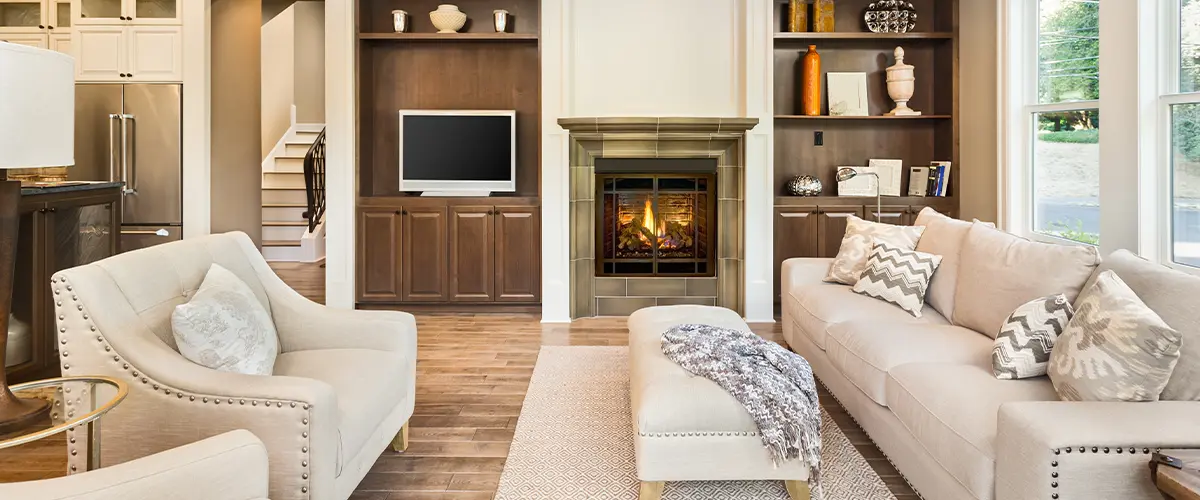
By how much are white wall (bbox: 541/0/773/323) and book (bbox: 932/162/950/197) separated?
1.31 m

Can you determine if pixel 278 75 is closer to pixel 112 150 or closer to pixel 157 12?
pixel 157 12

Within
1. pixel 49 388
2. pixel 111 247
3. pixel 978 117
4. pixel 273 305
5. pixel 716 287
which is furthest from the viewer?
pixel 716 287

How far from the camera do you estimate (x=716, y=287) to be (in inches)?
232

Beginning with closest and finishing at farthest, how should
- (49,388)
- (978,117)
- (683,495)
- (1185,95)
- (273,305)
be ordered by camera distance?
(49,388)
(683,495)
(273,305)
(1185,95)
(978,117)

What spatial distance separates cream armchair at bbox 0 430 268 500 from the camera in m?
1.30

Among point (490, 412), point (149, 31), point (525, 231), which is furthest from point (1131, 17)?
point (149, 31)

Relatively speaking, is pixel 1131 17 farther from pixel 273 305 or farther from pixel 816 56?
pixel 273 305

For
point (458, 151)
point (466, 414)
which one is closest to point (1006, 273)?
point (466, 414)

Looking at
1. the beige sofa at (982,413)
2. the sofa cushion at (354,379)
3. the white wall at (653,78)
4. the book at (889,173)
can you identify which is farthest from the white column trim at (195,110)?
the book at (889,173)

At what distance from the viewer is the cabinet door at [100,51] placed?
5.67 m

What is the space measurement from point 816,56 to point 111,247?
4865 mm

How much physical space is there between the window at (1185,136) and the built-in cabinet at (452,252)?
3945 millimetres

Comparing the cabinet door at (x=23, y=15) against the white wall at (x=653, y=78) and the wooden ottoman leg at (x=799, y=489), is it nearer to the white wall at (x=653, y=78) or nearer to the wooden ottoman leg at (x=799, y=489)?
the white wall at (x=653, y=78)

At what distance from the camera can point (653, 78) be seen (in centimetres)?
590
